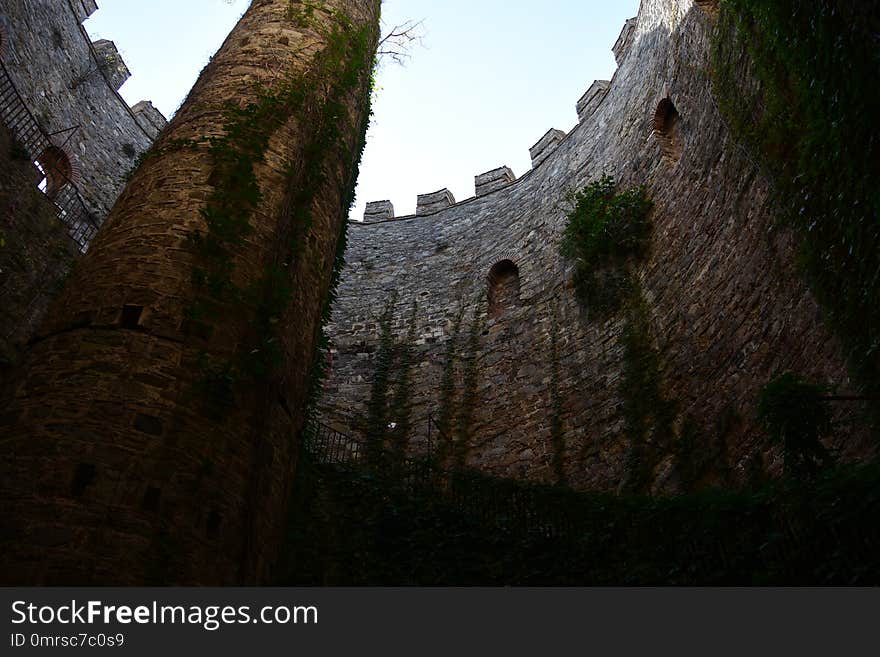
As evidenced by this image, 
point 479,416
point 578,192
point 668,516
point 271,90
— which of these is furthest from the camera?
point 578,192

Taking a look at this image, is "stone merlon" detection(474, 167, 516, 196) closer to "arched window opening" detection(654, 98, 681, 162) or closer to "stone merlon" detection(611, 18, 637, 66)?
"stone merlon" detection(611, 18, 637, 66)

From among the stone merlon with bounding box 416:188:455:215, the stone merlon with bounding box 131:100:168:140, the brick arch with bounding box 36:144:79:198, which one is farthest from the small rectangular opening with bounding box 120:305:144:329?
the stone merlon with bounding box 131:100:168:140

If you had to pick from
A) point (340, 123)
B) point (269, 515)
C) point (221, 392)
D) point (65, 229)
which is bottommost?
point (269, 515)

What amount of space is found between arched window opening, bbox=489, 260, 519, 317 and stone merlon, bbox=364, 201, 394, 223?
507 cm

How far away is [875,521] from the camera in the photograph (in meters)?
4.27

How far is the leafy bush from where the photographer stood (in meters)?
5.03

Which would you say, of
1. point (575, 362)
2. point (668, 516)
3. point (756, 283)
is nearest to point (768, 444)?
point (668, 516)

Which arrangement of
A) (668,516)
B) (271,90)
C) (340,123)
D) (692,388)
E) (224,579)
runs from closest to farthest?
(224,579)
(668,516)
(271,90)
(340,123)
(692,388)

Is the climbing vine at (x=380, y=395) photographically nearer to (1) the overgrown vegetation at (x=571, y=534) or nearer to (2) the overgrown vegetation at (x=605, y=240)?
(1) the overgrown vegetation at (x=571, y=534)

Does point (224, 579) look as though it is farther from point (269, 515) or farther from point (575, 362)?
point (575, 362)

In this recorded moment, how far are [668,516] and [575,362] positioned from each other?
4.56 m

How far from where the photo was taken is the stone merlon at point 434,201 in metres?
17.8

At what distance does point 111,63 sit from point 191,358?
14.7 meters

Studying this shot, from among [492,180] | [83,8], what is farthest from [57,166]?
[492,180]
